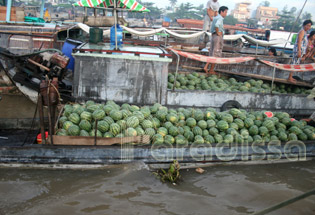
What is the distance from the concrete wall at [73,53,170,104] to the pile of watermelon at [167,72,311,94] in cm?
97

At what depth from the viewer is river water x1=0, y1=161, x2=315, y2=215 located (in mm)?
4312

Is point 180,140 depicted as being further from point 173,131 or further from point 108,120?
point 108,120

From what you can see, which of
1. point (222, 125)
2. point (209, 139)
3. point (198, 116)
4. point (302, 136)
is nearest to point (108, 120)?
point (198, 116)

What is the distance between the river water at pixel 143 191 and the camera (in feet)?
14.1

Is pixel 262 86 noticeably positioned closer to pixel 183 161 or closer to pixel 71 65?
pixel 183 161

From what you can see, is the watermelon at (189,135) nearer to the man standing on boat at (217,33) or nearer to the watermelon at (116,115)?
the watermelon at (116,115)

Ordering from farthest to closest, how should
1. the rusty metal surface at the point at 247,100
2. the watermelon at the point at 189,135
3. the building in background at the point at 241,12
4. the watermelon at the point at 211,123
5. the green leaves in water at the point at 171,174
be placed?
the building in background at the point at 241,12 → the rusty metal surface at the point at 247,100 → the watermelon at the point at 211,123 → the watermelon at the point at 189,135 → the green leaves in water at the point at 171,174

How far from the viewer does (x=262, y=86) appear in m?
9.09

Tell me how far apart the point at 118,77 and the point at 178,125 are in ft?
6.87

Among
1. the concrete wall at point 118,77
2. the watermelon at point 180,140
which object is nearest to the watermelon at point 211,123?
the watermelon at point 180,140

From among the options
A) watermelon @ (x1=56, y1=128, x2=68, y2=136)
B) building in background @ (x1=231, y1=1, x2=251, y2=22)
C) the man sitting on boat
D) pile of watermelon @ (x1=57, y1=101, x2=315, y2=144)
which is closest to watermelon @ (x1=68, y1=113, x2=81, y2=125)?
pile of watermelon @ (x1=57, y1=101, x2=315, y2=144)

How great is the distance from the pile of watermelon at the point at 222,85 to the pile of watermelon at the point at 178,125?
2.03 metres

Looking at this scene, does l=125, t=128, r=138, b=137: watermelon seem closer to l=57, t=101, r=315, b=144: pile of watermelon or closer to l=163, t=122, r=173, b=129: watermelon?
l=57, t=101, r=315, b=144: pile of watermelon

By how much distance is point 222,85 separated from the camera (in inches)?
335
